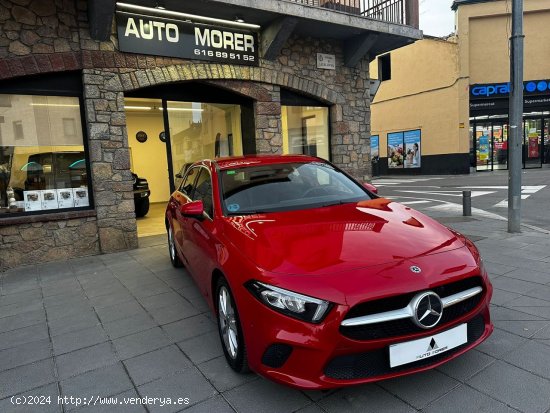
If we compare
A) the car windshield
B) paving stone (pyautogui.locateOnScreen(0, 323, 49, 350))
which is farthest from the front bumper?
paving stone (pyautogui.locateOnScreen(0, 323, 49, 350))

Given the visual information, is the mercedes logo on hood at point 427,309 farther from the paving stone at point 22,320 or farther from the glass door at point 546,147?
the glass door at point 546,147

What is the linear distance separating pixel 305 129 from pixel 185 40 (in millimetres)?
3486

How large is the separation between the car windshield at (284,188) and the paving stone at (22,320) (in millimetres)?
2401

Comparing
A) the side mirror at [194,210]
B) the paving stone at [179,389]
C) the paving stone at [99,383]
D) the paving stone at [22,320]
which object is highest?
the side mirror at [194,210]

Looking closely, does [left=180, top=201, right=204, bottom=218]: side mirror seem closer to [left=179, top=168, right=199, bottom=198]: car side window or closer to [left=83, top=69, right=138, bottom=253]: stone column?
[left=179, top=168, right=199, bottom=198]: car side window

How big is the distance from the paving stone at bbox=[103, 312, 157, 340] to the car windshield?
1442 millimetres

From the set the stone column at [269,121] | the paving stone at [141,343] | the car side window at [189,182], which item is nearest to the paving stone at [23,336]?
the paving stone at [141,343]

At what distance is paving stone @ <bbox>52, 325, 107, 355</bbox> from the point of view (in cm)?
338

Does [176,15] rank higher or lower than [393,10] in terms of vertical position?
lower

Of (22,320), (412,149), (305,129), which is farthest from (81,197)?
(412,149)

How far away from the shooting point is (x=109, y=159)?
6648 mm

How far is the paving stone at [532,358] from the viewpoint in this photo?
2641 millimetres

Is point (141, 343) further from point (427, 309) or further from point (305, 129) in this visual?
point (305, 129)

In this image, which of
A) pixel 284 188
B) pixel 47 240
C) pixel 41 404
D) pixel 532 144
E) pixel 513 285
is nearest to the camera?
pixel 41 404
